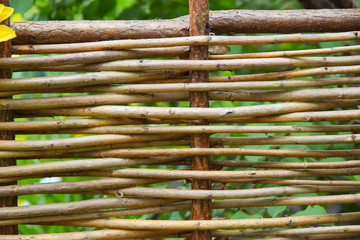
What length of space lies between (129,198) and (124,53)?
0.90 ft

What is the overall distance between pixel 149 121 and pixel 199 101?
0.11 m

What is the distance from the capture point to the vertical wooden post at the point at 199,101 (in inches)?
28.9

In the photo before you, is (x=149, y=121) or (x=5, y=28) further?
(x=149, y=121)

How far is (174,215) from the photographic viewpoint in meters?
1.03

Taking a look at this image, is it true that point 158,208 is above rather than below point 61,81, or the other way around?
below

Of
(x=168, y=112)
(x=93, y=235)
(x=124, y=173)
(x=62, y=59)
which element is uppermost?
(x=62, y=59)

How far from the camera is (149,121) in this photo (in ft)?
2.50

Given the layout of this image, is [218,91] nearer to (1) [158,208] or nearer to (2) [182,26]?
(2) [182,26]

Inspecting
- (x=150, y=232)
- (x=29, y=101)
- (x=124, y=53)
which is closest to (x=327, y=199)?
(x=150, y=232)

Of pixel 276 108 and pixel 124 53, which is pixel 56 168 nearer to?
pixel 124 53

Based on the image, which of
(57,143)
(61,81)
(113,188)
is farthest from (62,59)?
(113,188)

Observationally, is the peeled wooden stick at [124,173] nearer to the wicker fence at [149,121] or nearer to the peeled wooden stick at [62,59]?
the wicker fence at [149,121]

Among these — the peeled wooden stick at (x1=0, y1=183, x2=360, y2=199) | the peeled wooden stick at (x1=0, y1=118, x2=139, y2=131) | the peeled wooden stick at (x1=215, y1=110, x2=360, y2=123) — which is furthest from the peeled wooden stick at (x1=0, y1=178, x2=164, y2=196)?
the peeled wooden stick at (x1=215, y1=110, x2=360, y2=123)

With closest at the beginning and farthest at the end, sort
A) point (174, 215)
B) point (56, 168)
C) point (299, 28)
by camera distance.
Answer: point (56, 168)
point (299, 28)
point (174, 215)
